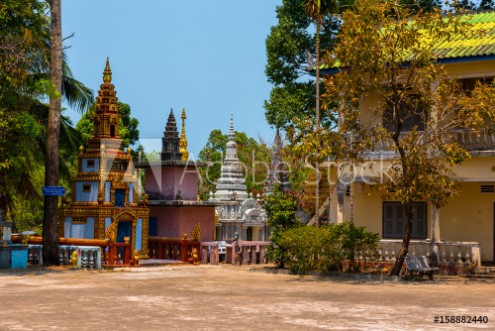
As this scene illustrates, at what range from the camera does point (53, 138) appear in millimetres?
25531

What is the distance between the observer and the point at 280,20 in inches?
1625

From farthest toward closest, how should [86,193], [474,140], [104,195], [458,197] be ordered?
[86,193], [104,195], [458,197], [474,140]

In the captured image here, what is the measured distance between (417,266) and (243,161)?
44.8 m

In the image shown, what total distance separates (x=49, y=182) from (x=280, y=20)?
19375mm

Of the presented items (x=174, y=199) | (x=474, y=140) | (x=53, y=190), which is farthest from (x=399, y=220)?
(x=53, y=190)

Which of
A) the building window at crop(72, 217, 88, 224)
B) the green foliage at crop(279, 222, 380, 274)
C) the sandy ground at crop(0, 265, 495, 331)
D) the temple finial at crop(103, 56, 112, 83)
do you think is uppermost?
the temple finial at crop(103, 56, 112, 83)

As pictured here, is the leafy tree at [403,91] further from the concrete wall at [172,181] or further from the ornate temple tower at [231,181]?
the ornate temple tower at [231,181]

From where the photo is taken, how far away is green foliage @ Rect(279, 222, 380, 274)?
77.7 ft

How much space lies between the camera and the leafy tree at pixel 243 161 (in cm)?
5825

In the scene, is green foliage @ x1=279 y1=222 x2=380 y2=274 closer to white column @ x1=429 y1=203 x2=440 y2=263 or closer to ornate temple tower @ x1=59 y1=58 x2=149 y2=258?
white column @ x1=429 y1=203 x2=440 y2=263

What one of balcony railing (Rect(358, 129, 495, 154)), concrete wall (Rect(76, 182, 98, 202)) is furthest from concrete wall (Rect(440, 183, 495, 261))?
concrete wall (Rect(76, 182, 98, 202))

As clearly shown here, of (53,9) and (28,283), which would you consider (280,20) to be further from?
(28,283)

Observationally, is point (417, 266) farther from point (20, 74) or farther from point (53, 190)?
point (20, 74)

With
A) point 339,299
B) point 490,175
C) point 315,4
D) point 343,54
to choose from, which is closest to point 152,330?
point 339,299
